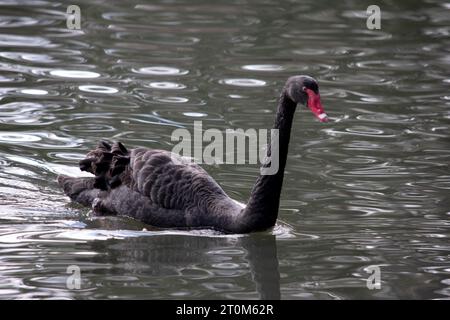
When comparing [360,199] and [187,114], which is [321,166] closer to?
[360,199]

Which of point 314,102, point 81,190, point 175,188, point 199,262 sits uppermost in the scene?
point 314,102

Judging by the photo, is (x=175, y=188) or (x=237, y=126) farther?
(x=237, y=126)

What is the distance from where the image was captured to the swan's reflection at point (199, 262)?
22.0ft

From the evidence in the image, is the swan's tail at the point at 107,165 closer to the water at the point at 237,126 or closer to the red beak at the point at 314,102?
the water at the point at 237,126

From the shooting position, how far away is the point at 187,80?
39.1 feet

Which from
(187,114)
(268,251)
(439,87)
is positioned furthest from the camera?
(439,87)

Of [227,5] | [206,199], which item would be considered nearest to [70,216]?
[206,199]

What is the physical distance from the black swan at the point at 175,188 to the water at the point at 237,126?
122 millimetres

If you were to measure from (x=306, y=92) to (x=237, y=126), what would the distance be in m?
3.33

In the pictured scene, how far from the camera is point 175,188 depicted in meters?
8.02

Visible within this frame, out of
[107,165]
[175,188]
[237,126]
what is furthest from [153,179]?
[237,126]

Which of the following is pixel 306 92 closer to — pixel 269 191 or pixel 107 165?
pixel 269 191

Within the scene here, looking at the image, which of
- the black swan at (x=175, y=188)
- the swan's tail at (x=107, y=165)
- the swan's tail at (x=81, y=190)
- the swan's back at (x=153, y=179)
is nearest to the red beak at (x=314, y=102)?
the black swan at (x=175, y=188)

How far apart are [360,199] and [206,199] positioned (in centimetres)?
139
